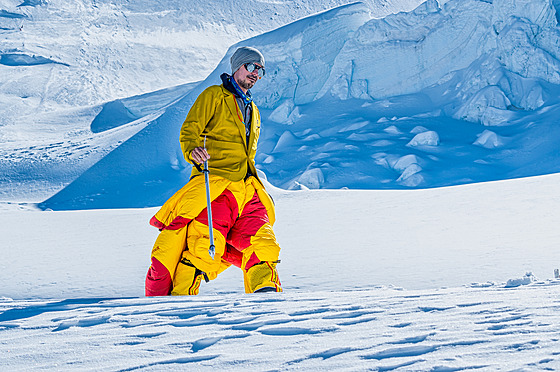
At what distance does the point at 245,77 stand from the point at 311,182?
40.0 ft

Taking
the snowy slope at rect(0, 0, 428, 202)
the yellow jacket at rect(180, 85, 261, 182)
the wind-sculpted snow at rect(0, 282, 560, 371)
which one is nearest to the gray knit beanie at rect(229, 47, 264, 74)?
the yellow jacket at rect(180, 85, 261, 182)

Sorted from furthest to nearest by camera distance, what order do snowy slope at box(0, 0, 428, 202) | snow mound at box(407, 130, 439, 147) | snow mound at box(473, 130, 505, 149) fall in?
snowy slope at box(0, 0, 428, 202) → snow mound at box(407, 130, 439, 147) → snow mound at box(473, 130, 505, 149)

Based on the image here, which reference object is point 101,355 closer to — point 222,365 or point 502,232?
point 222,365

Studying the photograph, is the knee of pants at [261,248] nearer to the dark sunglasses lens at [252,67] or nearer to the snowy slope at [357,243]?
the snowy slope at [357,243]

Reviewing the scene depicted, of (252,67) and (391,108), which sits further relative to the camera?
(391,108)

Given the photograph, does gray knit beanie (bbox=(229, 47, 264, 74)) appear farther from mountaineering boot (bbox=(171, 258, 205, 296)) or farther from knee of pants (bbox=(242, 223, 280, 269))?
mountaineering boot (bbox=(171, 258, 205, 296))

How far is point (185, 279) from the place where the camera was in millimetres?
2760

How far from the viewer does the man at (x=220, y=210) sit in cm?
275

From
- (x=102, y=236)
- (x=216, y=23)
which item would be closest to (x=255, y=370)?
(x=102, y=236)

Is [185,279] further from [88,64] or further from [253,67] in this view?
[88,64]

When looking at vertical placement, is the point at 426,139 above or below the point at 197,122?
above

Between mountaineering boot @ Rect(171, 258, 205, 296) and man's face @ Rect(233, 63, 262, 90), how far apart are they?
0.91 m

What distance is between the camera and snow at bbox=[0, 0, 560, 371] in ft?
5.11

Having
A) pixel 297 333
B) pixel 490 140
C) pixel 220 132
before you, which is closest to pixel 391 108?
pixel 490 140
